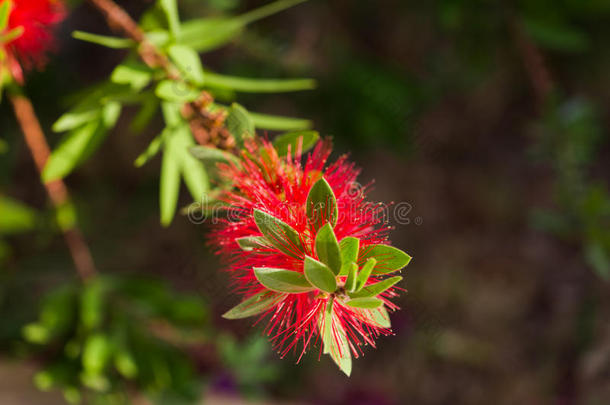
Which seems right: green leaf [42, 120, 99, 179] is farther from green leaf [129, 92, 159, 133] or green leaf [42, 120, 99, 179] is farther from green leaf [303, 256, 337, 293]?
green leaf [303, 256, 337, 293]

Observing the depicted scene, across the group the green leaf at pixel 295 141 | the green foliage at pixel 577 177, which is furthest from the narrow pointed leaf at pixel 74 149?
the green foliage at pixel 577 177

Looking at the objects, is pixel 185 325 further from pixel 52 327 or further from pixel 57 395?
pixel 57 395

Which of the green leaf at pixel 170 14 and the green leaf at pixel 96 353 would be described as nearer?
the green leaf at pixel 170 14

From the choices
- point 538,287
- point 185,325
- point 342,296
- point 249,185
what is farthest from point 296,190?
point 538,287

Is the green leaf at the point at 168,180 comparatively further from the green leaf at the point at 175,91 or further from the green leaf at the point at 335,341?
the green leaf at the point at 335,341

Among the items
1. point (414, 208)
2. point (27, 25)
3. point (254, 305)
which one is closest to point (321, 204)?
point (254, 305)

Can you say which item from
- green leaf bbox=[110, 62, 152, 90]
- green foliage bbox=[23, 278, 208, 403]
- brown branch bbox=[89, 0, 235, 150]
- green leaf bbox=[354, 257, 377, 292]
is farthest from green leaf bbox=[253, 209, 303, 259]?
green foliage bbox=[23, 278, 208, 403]

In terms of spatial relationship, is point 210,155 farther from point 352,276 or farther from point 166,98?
point 352,276
